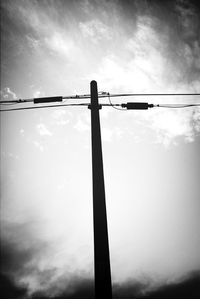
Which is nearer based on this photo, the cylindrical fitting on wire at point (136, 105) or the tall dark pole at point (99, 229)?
the tall dark pole at point (99, 229)

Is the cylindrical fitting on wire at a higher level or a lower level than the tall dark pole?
higher

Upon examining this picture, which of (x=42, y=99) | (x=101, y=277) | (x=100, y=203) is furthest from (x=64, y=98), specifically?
(x=101, y=277)

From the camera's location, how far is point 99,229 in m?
3.90

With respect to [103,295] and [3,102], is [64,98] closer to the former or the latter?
[3,102]

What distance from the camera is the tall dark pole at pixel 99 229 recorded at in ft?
11.7

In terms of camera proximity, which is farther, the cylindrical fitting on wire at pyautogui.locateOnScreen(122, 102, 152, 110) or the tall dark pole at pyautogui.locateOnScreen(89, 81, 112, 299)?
the cylindrical fitting on wire at pyautogui.locateOnScreen(122, 102, 152, 110)

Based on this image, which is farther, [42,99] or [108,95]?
[108,95]

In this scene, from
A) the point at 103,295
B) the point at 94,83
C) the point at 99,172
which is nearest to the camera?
the point at 103,295

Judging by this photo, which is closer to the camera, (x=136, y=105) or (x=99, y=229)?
(x=99, y=229)

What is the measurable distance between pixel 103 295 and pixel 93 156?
2.91 m

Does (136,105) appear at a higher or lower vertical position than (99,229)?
higher

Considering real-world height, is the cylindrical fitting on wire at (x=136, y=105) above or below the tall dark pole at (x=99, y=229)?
above

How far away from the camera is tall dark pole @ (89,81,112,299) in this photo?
11.7 ft

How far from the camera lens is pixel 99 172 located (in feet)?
14.9
